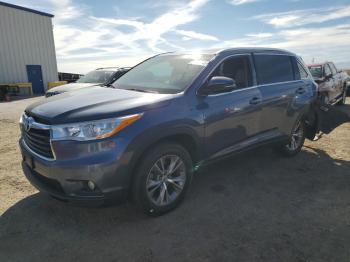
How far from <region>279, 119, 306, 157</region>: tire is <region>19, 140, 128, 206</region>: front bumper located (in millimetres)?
3424

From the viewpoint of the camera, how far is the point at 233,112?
3.87 metres

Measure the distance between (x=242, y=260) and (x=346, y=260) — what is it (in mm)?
923

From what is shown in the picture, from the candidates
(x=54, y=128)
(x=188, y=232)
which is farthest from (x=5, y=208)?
(x=188, y=232)

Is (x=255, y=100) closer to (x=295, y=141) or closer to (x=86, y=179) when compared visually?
(x=295, y=141)

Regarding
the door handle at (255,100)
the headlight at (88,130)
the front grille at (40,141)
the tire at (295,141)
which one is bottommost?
the tire at (295,141)

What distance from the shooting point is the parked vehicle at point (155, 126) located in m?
2.83

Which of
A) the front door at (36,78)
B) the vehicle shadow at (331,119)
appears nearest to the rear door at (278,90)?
the vehicle shadow at (331,119)

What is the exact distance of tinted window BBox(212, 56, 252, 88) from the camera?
4.05 m

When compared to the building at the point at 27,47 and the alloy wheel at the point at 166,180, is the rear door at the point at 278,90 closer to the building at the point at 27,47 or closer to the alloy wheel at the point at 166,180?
the alloy wheel at the point at 166,180

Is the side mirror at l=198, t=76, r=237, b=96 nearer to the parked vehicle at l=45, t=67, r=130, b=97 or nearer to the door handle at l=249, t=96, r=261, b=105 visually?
the door handle at l=249, t=96, r=261, b=105

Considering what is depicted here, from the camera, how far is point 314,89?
18.6 feet

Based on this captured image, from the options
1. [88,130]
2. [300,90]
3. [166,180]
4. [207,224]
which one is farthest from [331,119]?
[88,130]

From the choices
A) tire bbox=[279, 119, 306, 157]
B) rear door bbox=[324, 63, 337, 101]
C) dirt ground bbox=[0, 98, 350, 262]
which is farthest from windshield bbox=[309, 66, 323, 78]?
dirt ground bbox=[0, 98, 350, 262]

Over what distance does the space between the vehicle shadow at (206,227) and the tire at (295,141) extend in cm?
103
